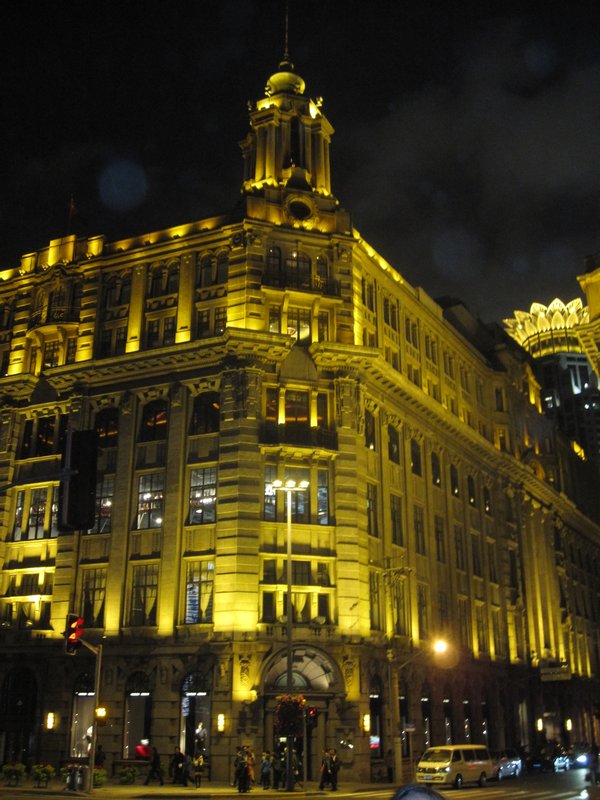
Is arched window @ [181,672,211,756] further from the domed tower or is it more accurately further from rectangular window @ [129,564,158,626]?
the domed tower

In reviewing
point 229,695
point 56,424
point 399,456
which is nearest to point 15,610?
point 56,424

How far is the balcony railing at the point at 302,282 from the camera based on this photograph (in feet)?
181

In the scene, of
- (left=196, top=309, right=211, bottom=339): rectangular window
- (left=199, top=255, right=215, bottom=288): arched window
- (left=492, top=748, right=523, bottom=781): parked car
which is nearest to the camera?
(left=492, top=748, right=523, bottom=781): parked car

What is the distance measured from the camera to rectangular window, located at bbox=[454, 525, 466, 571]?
65.7 m

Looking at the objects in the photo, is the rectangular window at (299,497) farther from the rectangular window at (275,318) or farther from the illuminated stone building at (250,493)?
the rectangular window at (275,318)

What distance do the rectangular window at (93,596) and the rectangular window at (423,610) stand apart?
2075 centimetres

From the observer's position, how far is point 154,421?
54.3m

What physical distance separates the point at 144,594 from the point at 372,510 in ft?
49.1

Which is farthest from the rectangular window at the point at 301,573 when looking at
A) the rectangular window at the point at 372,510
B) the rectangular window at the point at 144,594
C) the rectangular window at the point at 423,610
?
the rectangular window at the point at 423,610

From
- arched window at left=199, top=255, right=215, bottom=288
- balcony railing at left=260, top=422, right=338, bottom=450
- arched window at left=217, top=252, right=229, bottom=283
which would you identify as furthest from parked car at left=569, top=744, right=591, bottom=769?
arched window at left=199, top=255, right=215, bottom=288

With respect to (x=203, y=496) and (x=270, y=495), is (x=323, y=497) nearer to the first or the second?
(x=270, y=495)

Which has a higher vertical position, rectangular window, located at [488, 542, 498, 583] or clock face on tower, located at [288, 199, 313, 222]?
clock face on tower, located at [288, 199, 313, 222]

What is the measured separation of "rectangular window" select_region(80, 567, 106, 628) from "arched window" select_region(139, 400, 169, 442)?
8.59 meters

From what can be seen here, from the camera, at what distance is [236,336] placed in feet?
171
